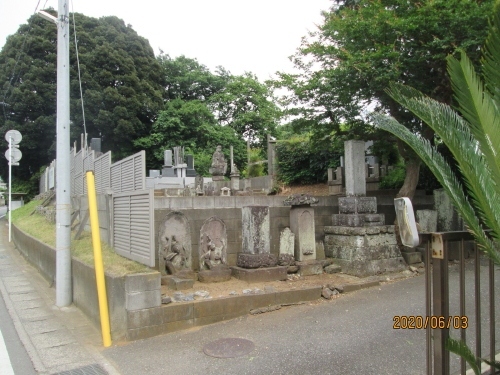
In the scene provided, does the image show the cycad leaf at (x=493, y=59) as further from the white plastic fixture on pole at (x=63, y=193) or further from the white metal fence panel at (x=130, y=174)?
the white plastic fixture on pole at (x=63, y=193)

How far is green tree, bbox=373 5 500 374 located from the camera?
2.56 metres

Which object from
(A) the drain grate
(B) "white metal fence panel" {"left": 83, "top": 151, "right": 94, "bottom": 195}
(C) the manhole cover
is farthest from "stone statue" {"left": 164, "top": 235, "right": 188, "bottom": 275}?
(B) "white metal fence panel" {"left": 83, "top": 151, "right": 94, "bottom": 195}

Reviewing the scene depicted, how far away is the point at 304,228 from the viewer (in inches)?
330

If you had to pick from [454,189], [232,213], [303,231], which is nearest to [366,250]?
[303,231]

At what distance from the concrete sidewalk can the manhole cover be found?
3.60ft

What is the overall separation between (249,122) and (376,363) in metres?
27.6

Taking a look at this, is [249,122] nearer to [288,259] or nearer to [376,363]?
[288,259]

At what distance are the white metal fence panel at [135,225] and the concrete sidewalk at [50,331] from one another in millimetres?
1207

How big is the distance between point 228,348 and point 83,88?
24232mm

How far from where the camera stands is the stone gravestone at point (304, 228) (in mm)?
8242

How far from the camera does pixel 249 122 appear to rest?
30719 mm

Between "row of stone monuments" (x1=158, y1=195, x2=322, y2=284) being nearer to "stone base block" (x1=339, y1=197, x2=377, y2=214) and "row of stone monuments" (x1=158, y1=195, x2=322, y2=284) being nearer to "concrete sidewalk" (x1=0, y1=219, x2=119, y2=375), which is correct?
"stone base block" (x1=339, y1=197, x2=377, y2=214)

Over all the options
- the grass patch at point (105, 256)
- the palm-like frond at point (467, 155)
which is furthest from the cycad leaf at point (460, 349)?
the grass patch at point (105, 256)

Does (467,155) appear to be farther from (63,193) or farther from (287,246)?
(63,193)
